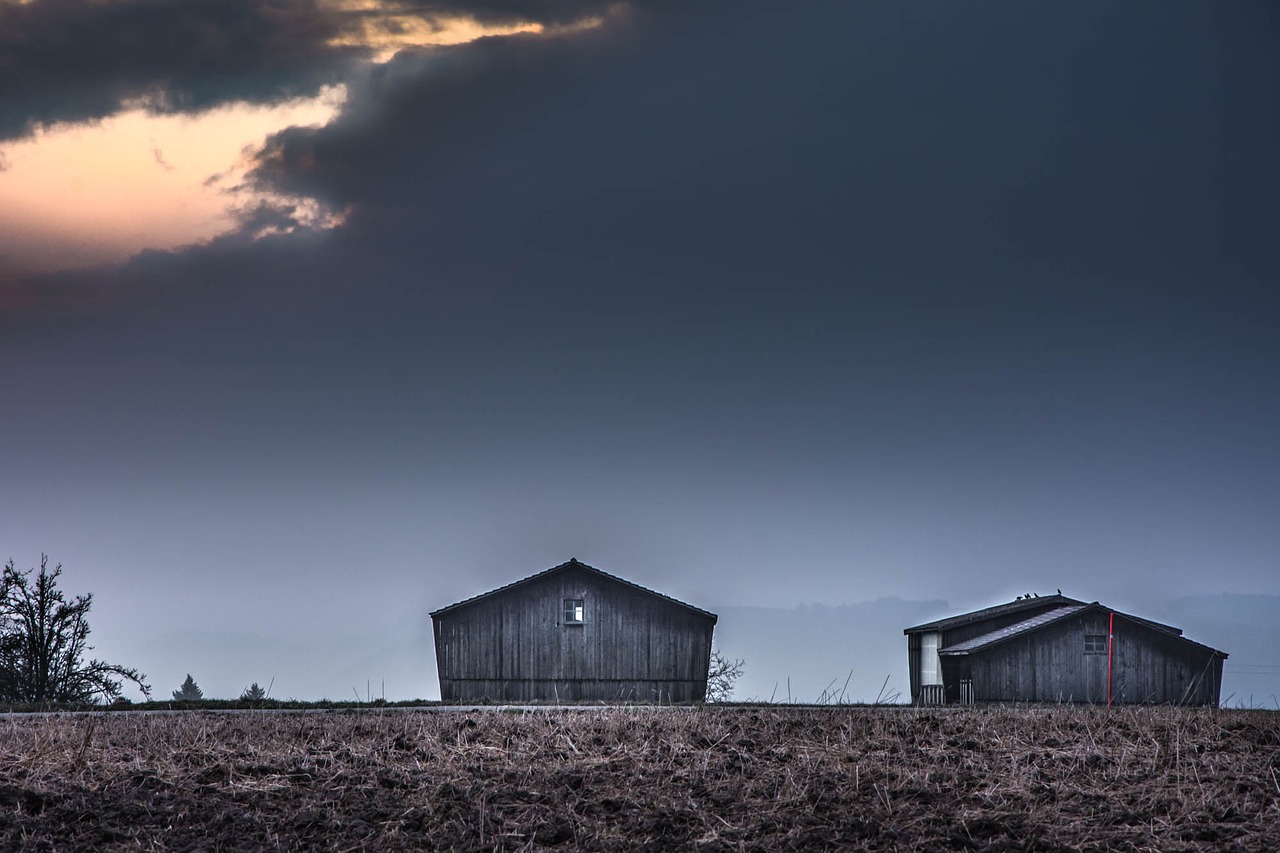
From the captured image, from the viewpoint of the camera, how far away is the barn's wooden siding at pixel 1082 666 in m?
49.3

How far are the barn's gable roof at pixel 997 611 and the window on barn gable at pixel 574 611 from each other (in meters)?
15.8

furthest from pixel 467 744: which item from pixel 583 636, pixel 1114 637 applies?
pixel 1114 637

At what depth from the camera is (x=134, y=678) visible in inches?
1801

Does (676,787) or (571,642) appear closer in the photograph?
(676,787)

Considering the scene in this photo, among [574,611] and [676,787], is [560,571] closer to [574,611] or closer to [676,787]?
[574,611]

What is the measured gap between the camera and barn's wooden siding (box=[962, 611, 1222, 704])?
162 feet

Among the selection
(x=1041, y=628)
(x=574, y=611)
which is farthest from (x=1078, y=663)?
(x=574, y=611)

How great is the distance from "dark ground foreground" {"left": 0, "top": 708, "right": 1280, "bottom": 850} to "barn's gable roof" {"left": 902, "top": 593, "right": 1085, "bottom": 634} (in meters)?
36.6

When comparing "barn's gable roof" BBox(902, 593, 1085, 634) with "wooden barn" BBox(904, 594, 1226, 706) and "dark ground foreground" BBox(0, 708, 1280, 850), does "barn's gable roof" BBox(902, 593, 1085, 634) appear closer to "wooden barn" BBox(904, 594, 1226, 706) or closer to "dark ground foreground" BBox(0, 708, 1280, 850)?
"wooden barn" BBox(904, 594, 1226, 706)

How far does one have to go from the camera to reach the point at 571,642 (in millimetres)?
48938

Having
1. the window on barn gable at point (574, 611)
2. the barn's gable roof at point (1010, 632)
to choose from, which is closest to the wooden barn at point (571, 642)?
the window on barn gable at point (574, 611)

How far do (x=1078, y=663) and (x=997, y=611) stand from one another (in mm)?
5303

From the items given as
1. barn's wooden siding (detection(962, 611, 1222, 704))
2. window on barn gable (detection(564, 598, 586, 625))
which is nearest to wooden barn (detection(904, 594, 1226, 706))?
barn's wooden siding (detection(962, 611, 1222, 704))

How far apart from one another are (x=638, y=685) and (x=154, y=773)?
35267 mm
